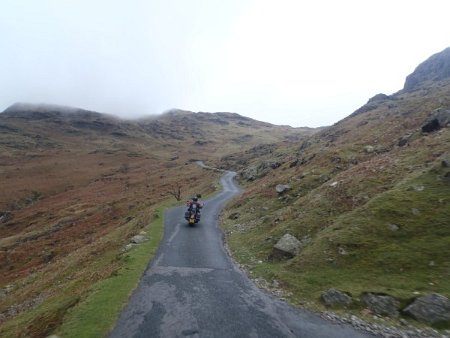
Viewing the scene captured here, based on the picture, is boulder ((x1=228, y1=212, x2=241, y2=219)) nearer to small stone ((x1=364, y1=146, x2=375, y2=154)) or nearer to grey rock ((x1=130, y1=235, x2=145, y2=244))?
grey rock ((x1=130, y1=235, x2=145, y2=244))

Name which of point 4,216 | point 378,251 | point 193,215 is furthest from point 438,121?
point 4,216

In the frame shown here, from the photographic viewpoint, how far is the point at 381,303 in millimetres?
15961

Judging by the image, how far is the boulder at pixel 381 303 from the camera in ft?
50.9

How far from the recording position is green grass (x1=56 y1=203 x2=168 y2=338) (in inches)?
549

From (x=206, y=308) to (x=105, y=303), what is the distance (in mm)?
4592

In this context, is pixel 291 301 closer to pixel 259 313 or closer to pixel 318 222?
pixel 259 313

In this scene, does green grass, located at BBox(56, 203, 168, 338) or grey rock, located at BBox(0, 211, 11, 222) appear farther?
grey rock, located at BBox(0, 211, 11, 222)

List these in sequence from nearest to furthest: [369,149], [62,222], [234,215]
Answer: [234,215]
[369,149]
[62,222]

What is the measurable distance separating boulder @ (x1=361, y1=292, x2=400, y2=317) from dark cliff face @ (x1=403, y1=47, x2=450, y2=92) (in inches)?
6762

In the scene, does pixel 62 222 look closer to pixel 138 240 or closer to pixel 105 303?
pixel 138 240

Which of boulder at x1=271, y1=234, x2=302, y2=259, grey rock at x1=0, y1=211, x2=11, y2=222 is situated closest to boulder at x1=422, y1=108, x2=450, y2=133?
boulder at x1=271, y1=234, x2=302, y2=259

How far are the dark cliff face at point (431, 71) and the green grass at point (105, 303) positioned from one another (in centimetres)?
17269

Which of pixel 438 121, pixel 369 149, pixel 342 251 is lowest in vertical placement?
pixel 342 251

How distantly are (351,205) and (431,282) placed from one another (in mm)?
10641
